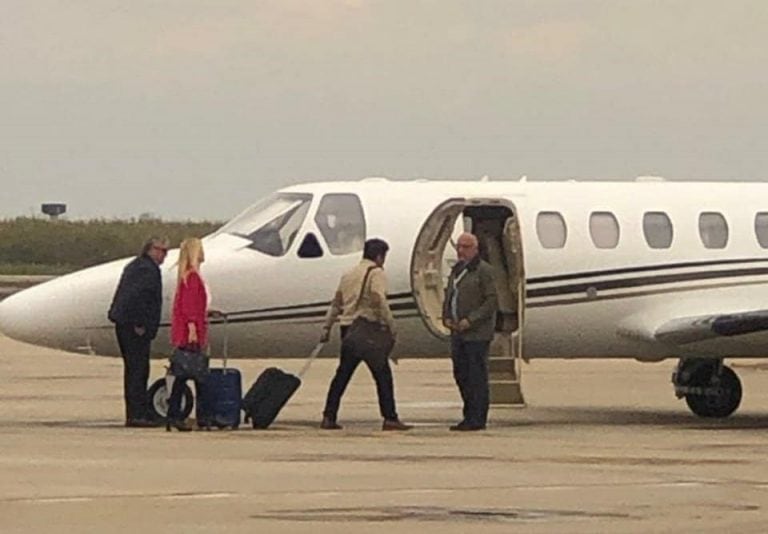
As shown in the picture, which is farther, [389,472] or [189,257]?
[189,257]

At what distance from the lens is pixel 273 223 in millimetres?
26828

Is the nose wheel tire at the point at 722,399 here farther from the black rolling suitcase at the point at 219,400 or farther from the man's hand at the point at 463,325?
the black rolling suitcase at the point at 219,400

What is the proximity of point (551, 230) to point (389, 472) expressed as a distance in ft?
26.1

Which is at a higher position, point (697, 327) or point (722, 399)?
point (697, 327)

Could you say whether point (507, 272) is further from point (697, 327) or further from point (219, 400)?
point (219, 400)

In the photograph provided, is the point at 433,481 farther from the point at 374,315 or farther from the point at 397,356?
the point at 397,356

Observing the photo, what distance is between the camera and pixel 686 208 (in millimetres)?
27938

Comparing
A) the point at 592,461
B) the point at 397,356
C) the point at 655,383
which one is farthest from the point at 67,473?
the point at 655,383

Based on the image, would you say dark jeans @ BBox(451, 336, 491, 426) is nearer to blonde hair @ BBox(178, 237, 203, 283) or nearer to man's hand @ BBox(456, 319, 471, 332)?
man's hand @ BBox(456, 319, 471, 332)

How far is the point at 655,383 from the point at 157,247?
14.4 metres

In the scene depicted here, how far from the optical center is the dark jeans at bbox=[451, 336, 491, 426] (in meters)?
25.2

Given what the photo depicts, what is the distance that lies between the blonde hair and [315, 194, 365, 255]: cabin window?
2006 mm

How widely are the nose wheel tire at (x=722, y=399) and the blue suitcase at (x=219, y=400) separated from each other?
6876 mm

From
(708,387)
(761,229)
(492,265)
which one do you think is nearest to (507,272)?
(492,265)
